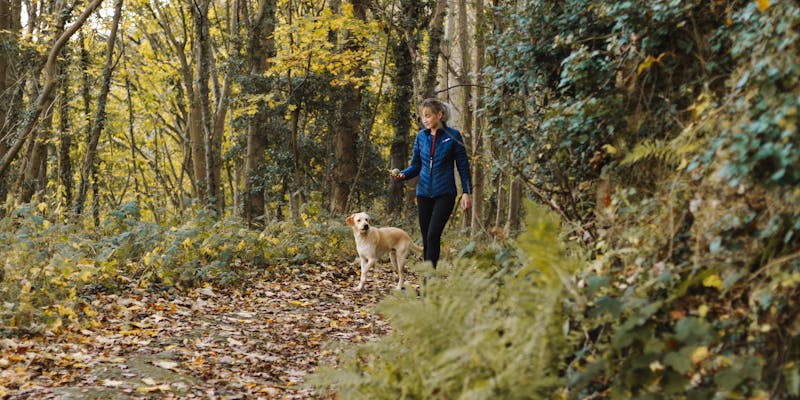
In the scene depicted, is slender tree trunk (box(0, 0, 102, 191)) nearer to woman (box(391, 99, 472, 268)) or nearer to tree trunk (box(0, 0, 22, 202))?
tree trunk (box(0, 0, 22, 202))

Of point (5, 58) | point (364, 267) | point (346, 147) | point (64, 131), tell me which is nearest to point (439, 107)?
point (364, 267)

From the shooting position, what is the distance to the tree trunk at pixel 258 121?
16234 millimetres

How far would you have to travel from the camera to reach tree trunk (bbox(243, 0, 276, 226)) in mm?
16234

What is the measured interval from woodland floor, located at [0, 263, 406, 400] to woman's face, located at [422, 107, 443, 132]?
2496 millimetres

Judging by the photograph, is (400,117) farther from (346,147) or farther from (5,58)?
(5,58)

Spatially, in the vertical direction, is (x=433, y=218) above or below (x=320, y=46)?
below

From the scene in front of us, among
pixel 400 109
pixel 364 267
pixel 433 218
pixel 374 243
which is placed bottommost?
pixel 364 267

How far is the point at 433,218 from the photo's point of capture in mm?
7688

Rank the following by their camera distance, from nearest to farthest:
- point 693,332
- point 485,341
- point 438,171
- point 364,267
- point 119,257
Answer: point 693,332, point 485,341, point 438,171, point 119,257, point 364,267

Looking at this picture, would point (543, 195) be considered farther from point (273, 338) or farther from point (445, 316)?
point (273, 338)

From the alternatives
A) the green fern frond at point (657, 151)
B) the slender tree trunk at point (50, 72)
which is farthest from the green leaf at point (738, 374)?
the slender tree trunk at point (50, 72)

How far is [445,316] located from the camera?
3490mm

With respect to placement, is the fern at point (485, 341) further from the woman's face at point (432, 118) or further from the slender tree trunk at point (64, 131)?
the slender tree trunk at point (64, 131)

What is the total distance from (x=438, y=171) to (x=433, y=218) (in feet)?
1.87
